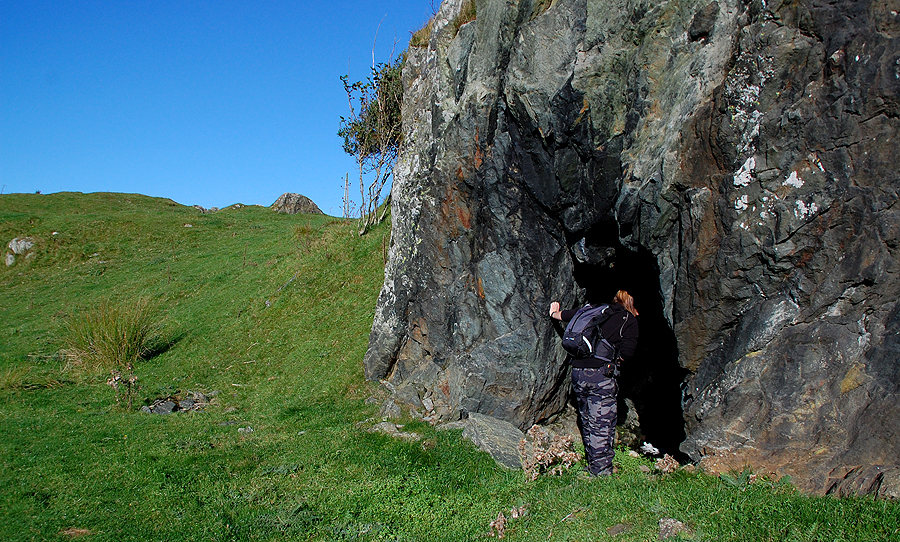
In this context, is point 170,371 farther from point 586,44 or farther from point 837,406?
point 837,406

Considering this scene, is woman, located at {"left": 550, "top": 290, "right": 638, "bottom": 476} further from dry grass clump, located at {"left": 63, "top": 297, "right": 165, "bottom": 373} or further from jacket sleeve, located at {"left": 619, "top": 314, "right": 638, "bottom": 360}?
dry grass clump, located at {"left": 63, "top": 297, "right": 165, "bottom": 373}

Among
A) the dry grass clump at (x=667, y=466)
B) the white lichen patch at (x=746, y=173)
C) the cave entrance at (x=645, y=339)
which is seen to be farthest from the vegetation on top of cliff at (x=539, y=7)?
the dry grass clump at (x=667, y=466)

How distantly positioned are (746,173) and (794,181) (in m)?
0.45

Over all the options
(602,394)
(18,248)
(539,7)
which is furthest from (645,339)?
(18,248)

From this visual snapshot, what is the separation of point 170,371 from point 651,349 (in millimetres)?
10718

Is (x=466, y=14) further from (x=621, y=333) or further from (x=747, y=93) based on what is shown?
(x=621, y=333)

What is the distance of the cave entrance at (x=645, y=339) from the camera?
7484mm

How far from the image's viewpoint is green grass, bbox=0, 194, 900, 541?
17.7 ft

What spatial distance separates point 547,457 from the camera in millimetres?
6898

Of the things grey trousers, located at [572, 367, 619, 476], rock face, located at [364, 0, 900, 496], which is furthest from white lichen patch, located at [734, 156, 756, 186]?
grey trousers, located at [572, 367, 619, 476]

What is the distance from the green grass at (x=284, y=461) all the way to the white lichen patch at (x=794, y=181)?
3.03 metres

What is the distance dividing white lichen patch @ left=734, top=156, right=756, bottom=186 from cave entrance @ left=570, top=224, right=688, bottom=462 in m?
1.40

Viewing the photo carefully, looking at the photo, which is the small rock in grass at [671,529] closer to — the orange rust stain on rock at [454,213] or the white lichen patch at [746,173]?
the white lichen patch at [746,173]

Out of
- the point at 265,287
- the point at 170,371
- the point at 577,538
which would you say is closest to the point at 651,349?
the point at 577,538
